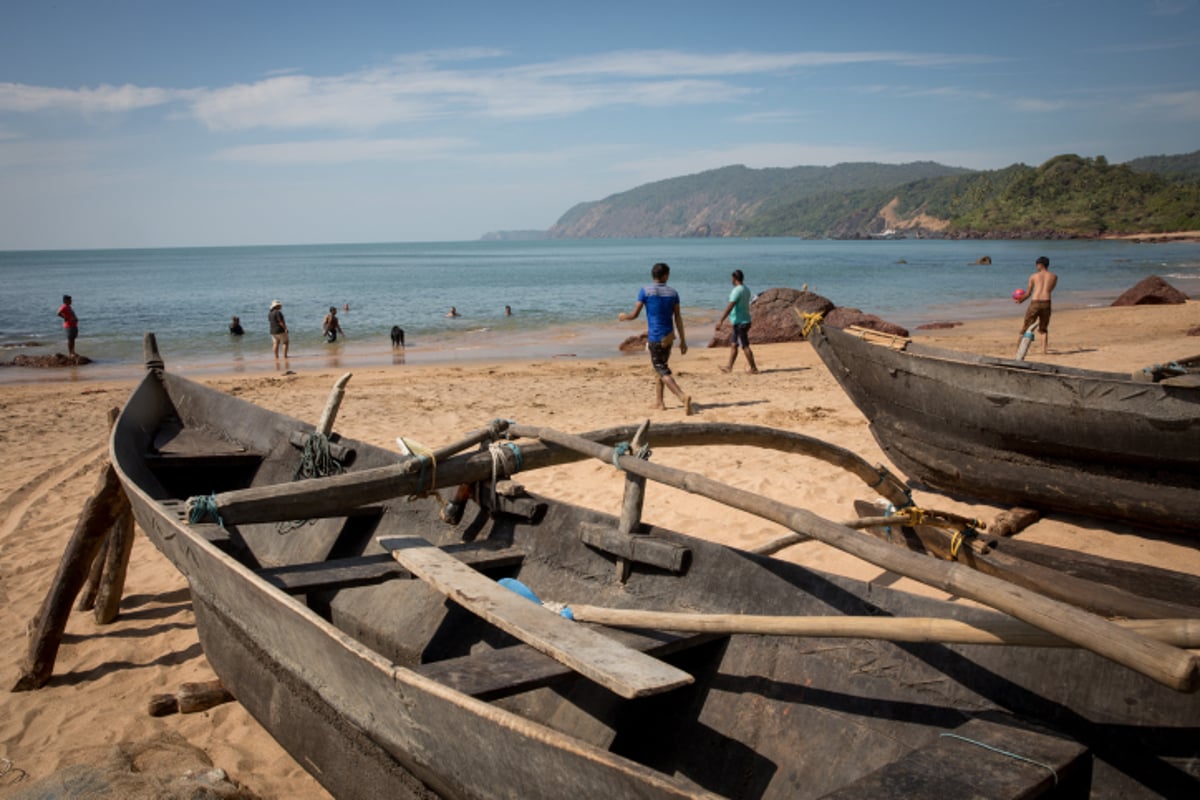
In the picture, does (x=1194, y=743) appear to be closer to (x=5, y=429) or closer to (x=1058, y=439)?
(x=1058, y=439)

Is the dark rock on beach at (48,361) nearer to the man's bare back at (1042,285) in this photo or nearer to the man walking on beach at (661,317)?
the man walking on beach at (661,317)

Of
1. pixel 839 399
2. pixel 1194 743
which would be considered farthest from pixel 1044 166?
pixel 1194 743

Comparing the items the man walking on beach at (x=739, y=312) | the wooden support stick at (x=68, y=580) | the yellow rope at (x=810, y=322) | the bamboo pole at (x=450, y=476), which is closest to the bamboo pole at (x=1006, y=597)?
the bamboo pole at (x=450, y=476)

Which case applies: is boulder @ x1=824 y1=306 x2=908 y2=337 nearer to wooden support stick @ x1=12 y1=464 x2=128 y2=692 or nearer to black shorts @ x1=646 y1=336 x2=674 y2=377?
black shorts @ x1=646 y1=336 x2=674 y2=377

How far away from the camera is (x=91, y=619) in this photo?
5352 mm

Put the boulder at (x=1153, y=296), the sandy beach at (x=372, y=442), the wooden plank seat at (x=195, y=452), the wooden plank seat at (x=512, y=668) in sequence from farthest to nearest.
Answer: the boulder at (x=1153, y=296)
the wooden plank seat at (x=195, y=452)
the sandy beach at (x=372, y=442)
the wooden plank seat at (x=512, y=668)

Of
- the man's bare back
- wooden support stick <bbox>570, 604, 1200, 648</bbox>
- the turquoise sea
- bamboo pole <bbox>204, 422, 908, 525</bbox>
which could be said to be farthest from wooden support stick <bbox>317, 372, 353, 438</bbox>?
the turquoise sea

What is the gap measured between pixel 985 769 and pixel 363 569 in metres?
2.93

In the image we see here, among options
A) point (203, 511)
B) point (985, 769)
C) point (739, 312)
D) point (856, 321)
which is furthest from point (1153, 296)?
point (203, 511)

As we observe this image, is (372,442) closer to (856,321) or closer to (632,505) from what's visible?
(632,505)

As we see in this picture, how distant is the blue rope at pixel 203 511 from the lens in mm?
3783

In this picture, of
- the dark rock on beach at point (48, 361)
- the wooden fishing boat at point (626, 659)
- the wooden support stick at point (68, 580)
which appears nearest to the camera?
the wooden fishing boat at point (626, 659)

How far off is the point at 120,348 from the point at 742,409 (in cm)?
2120

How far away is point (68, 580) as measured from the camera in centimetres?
476
